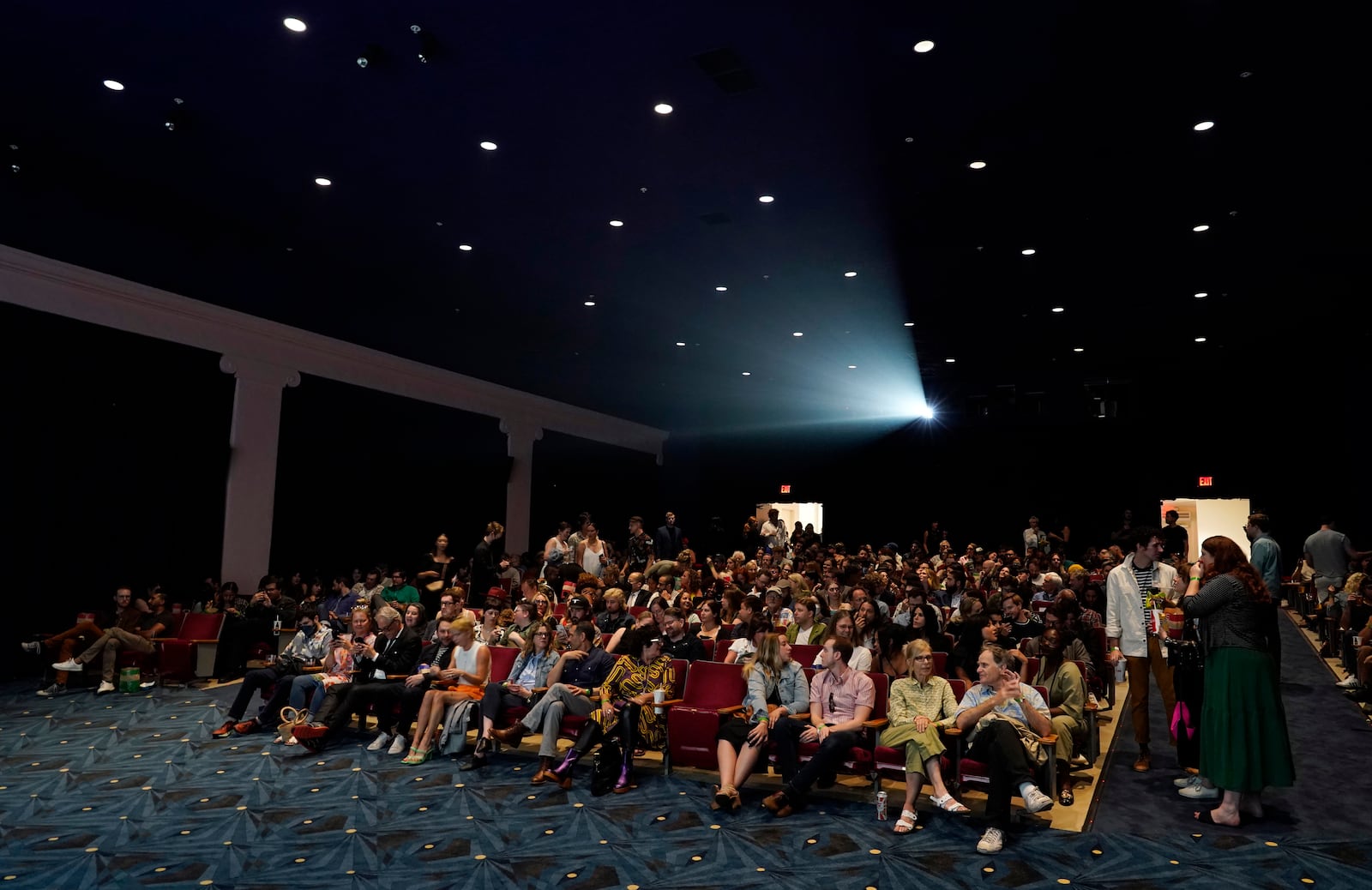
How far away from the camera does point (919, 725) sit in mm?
5195

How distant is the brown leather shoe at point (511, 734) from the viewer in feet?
21.0

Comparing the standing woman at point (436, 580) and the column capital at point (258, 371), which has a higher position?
the column capital at point (258, 371)

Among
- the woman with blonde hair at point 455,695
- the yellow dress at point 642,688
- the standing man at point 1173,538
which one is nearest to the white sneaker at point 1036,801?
the yellow dress at point 642,688

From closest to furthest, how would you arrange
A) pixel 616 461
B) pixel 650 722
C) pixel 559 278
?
pixel 650 722
pixel 559 278
pixel 616 461

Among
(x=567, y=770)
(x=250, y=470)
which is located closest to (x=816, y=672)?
(x=567, y=770)

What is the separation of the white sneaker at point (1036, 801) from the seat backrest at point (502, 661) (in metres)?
4.10

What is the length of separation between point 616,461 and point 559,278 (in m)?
11.0

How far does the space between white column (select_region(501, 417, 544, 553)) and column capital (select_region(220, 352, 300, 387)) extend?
489cm

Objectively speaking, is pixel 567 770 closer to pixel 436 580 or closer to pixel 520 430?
pixel 436 580

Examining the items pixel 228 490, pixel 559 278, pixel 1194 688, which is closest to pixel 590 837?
pixel 1194 688

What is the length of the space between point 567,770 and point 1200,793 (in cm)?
403

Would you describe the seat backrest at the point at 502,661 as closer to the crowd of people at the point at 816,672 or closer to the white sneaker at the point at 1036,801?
the crowd of people at the point at 816,672

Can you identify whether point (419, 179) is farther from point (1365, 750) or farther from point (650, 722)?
point (1365, 750)

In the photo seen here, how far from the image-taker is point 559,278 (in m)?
10.1
